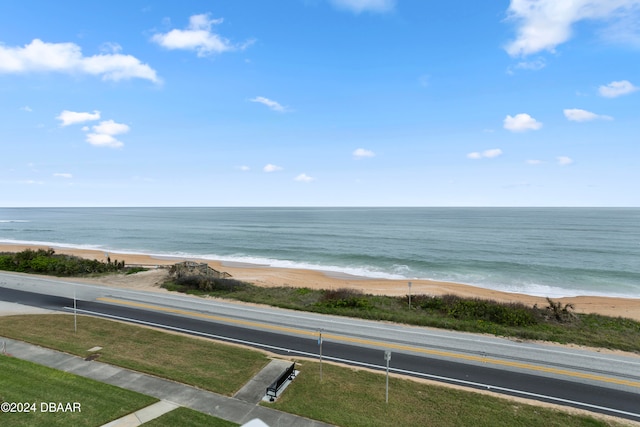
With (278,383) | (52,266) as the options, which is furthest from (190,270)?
(278,383)

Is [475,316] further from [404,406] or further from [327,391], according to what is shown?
[327,391]

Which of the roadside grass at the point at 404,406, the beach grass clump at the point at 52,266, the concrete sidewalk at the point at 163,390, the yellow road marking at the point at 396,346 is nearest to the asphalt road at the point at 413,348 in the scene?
the yellow road marking at the point at 396,346

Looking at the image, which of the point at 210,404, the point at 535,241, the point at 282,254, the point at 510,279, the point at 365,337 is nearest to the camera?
the point at 210,404

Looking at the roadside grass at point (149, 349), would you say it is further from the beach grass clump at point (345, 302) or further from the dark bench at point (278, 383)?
the beach grass clump at point (345, 302)

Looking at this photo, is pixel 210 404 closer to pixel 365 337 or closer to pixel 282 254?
pixel 365 337

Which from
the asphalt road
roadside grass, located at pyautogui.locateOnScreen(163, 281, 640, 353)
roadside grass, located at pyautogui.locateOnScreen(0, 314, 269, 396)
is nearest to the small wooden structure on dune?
roadside grass, located at pyautogui.locateOnScreen(163, 281, 640, 353)

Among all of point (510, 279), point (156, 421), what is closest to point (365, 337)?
point (156, 421)
